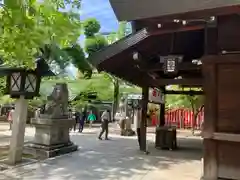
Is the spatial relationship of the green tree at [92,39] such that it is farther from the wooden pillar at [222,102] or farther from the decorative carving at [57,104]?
the wooden pillar at [222,102]

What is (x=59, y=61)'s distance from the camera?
1814 cm

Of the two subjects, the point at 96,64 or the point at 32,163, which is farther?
the point at 96,64

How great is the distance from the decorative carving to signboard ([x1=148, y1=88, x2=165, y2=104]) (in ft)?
10.5

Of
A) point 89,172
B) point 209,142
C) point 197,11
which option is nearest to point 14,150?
point 89,172

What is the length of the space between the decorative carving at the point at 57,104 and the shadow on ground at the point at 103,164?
1474 millimetres

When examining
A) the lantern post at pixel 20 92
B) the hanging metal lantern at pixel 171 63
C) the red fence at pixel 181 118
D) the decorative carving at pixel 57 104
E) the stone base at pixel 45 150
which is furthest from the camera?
the red fence at pixel 181 118

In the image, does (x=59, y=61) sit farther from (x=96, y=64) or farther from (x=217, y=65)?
(x=217, y=65)

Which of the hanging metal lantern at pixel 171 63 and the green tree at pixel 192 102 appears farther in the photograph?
the green tree at pixel 192 102

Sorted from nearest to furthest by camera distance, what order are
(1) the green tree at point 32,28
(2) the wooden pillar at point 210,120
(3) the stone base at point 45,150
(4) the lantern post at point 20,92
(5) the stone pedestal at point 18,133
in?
(1) the green tree at point 32,28 → (2) the wooden pillar at point 210,120 → (5) the stone pedestal at point 18,133 → (4) the lantern post at point 20,92 → (3) the stone base at point 45,150

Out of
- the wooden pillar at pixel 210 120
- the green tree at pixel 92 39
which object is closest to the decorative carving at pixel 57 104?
the wooden pillar at pixel 210 120

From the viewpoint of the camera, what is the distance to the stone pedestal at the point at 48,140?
9117 mm

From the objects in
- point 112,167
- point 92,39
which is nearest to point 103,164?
point 112,167

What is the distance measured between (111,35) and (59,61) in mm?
8926

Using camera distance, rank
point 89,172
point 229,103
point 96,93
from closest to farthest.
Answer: point 229,103 < point 89,172 < point 96,93
